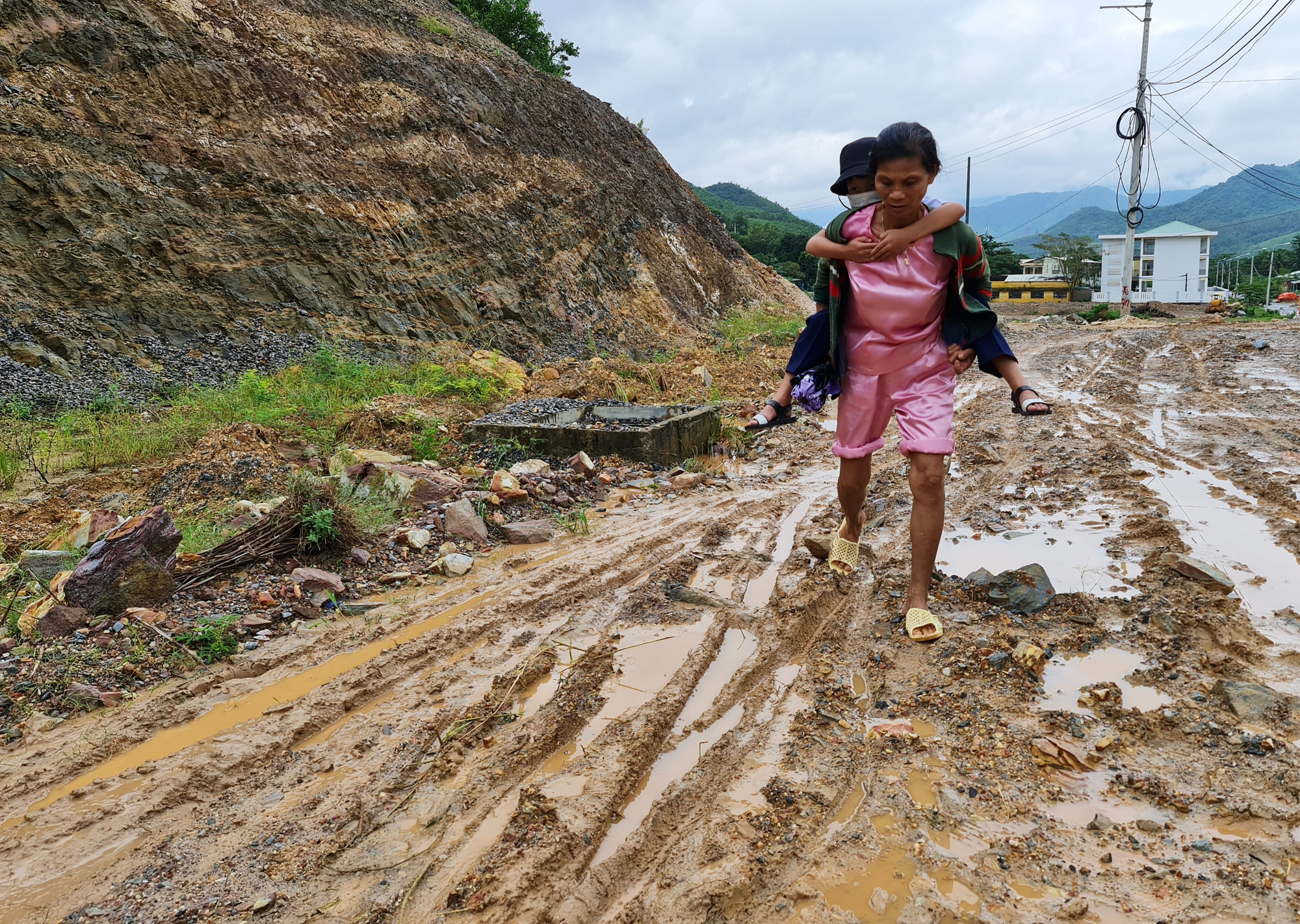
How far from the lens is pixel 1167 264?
47250 mm

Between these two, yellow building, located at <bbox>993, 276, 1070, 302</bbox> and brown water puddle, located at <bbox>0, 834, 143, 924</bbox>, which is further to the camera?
yellow building, located at <bbox>993, 276, 1070, 302</bbox>

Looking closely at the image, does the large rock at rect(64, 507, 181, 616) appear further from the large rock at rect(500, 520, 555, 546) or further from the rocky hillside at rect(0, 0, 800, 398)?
the rocky hillside at rect(0, 0, 800, 398)

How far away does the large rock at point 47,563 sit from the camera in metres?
3.53

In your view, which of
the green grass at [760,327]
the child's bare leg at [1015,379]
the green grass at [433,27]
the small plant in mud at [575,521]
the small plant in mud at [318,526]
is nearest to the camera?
the child's bare leg at [1015,379]

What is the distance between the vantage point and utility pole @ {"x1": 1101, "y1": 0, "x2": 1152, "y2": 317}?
2264 cm

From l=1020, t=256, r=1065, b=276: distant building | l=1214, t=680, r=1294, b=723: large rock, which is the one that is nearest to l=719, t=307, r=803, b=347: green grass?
l=1214, t=680, r=1294, b=723: large rock

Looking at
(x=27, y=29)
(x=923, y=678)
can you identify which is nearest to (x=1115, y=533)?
(x=923, y=678)

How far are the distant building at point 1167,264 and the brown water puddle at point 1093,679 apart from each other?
167 ft

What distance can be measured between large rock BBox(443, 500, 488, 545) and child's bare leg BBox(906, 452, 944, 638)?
260 cm

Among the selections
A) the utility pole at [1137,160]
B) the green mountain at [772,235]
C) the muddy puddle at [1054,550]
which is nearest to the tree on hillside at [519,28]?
the green mountain at [772,235]

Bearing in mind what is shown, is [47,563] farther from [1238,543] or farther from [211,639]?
[1238,543]

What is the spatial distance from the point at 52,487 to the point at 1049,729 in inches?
249

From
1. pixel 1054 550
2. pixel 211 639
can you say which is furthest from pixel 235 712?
pixel 1054 550

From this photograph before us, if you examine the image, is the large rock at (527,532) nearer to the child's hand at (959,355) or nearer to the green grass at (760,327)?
the child's hand at (959,355)
